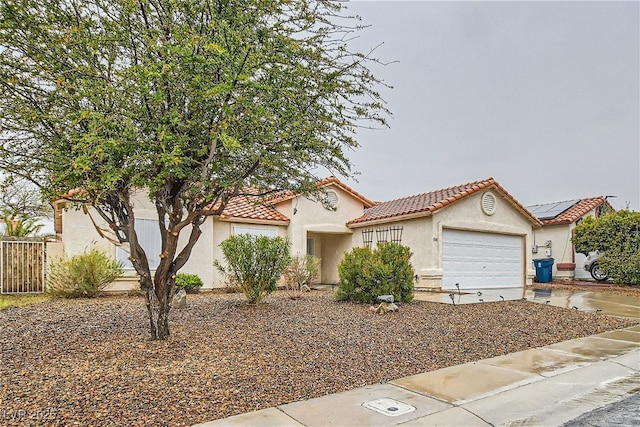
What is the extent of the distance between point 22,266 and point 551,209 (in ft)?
81.5

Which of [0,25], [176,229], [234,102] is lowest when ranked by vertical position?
[176,229]

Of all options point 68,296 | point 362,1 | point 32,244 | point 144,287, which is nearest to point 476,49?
point 362,1

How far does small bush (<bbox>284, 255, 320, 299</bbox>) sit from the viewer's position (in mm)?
12729

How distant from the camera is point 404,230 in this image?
16.3 metres

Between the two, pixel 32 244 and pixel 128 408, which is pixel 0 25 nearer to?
pixel 128 408

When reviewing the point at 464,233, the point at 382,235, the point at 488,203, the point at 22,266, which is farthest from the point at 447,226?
the point at 22,266

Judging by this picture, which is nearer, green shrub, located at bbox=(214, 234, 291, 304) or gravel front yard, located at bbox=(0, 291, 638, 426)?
gravel front yard, located at bbox=(0, 291, 638, 426)

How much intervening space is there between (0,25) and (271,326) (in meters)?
5.93

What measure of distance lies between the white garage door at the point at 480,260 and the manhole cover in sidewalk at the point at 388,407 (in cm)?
1128

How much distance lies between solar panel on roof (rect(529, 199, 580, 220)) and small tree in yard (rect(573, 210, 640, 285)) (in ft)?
12.0

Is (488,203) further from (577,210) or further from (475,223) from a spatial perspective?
(577,210)

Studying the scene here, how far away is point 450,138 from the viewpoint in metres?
20.3

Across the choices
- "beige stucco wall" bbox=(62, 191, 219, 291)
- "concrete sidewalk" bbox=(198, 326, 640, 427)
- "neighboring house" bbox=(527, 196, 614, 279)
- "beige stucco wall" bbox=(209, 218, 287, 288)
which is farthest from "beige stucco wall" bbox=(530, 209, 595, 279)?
"beige stucco wall" bbox=(62, 191, 219, 291)

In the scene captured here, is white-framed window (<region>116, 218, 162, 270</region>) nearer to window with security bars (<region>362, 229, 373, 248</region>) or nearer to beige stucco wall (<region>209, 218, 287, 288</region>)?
beige stucco wall (<region>209, 218, 287, 288</region>)
